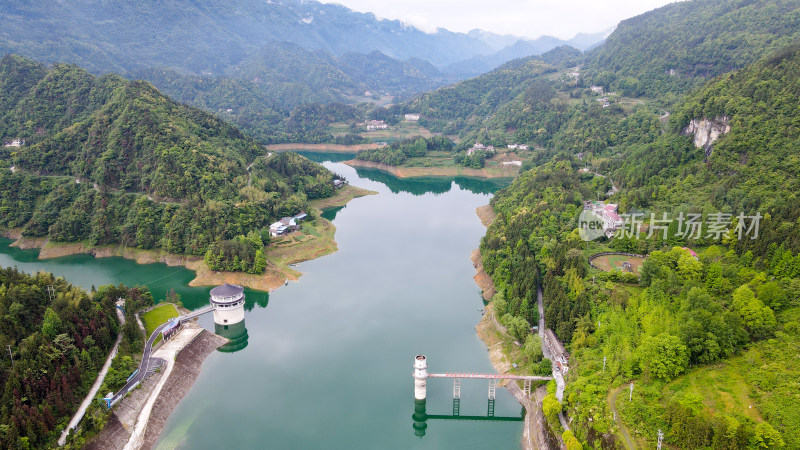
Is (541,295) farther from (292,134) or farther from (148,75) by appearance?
(148,75)

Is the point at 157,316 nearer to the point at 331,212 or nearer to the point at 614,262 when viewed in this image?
the point at 614,262

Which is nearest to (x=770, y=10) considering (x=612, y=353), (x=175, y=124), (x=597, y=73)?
(x=597, y=73)

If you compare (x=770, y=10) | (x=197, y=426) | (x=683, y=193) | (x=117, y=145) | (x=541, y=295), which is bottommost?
(x=197, y=426)

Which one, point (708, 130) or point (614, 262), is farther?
point (708, 130)

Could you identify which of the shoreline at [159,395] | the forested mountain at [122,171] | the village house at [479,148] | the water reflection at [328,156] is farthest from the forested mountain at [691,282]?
the water reflection at [328,156]

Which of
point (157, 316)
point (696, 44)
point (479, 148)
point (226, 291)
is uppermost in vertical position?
point (696, 44)

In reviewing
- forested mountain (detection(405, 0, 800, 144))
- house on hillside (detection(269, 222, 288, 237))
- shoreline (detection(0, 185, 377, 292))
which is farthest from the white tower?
forested mountain (detection(405, 0, 800, 144))

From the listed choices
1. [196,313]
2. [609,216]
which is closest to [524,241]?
[609,216]
